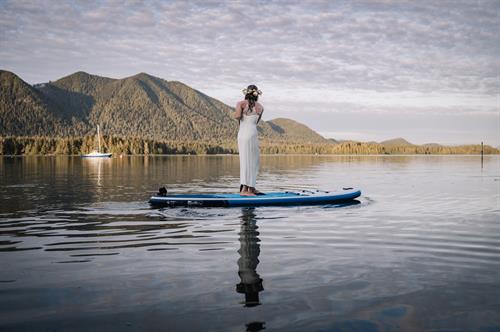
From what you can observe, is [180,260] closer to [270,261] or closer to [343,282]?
[270,261]

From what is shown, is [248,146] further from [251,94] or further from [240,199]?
[240,199]

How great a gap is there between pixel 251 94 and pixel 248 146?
235 cm

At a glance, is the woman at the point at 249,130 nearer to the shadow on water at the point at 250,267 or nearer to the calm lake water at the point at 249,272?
the calm lake water at the point at 249,272

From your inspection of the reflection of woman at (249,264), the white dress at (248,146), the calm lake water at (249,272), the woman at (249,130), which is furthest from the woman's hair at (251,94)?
the reflection of woman at (249,264)

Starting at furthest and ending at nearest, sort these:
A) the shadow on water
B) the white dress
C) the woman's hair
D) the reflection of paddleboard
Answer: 1. the white dress
2. the woman's hair
3. the reflection of paddleboard
4. the shadow on water

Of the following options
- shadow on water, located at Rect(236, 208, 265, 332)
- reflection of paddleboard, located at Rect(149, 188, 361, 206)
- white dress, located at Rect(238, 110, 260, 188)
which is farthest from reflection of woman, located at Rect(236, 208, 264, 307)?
white dress, located at Rect(238, 110, 260, 188)

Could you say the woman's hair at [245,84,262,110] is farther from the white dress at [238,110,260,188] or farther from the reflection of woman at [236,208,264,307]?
the reflection of woman at [236,208,264,307]

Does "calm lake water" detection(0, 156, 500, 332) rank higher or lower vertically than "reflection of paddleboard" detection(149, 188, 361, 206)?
lower

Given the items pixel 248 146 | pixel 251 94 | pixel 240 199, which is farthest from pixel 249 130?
pixel 240 199

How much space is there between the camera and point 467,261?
11.4 m

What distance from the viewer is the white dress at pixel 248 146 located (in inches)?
861

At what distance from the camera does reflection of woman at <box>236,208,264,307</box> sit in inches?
333

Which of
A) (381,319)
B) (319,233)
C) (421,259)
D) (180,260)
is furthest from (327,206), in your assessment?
(381,319)

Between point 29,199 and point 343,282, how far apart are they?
863 inches
